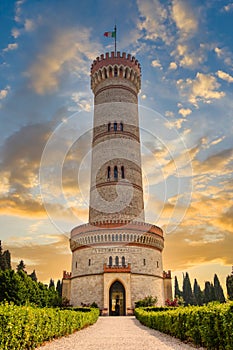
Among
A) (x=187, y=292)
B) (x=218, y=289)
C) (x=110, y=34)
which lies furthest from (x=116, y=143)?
(x=187, y=292)

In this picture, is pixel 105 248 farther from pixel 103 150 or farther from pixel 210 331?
pixel 210 331

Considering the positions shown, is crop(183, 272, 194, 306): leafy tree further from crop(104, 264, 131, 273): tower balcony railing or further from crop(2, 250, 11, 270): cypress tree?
crop(104, 264, 131, 273): tower balcony railing

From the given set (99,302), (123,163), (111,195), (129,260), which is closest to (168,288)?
(129,260)

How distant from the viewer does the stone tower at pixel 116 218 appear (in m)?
24.6

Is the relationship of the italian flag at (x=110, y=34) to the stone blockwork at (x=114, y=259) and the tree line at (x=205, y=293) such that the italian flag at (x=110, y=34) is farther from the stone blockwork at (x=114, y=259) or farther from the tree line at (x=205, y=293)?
the tree line at (x=205, y=293)

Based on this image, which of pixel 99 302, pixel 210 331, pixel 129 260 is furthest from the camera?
pixel 129 260

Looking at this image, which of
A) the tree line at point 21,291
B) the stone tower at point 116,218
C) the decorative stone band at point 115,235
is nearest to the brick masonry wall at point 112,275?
the stone tower at point 116,218

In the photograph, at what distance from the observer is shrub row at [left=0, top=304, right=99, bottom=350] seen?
665 centimetres

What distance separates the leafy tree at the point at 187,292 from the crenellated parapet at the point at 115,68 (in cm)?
4257

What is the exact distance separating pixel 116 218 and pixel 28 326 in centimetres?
2032

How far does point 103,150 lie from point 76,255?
10.4 m

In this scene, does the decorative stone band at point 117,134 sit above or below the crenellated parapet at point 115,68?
below

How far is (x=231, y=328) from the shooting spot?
5918mm

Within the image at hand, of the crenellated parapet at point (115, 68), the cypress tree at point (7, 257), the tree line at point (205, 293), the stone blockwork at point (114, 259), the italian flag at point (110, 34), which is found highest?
the italian flag at point (110, 34)
